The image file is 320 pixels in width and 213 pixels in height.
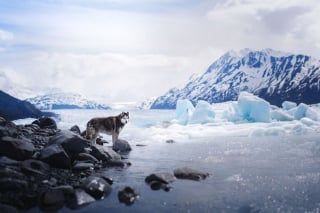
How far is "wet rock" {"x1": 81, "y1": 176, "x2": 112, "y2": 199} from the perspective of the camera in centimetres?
1052

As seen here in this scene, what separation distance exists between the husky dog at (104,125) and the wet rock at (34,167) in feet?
18.6

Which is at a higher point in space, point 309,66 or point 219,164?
point 309,66

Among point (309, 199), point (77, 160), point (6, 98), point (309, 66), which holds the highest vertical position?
point (309, 66)

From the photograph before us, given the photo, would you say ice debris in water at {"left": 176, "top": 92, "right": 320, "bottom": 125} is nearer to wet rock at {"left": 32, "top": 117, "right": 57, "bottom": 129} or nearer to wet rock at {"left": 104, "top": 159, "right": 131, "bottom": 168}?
wet rock at {"left": 32, "top": 117, "right": 57, "bottom": 129}

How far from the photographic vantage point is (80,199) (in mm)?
9875

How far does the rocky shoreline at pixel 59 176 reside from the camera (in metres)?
9.62

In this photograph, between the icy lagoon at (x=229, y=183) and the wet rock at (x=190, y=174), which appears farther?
the wet rock at (x=190, y=174)

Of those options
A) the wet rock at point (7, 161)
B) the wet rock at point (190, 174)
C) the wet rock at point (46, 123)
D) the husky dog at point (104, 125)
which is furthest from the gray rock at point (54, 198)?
the wet rock at point (46, 123)

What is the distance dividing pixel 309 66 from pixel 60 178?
200173 millimetres

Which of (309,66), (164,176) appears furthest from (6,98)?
(309,66)

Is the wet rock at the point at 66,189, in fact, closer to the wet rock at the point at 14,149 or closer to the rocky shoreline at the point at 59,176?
the rocky shoreline at the point at 59,176

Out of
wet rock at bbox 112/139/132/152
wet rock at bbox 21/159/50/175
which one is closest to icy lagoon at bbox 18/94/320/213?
wet rock at bbox 112/139/132/152

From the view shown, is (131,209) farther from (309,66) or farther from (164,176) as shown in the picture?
(309,66)

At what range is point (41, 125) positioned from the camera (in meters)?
28.4
